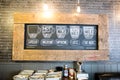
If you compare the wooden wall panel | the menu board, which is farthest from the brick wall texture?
the menu board

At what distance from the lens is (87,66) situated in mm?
3529

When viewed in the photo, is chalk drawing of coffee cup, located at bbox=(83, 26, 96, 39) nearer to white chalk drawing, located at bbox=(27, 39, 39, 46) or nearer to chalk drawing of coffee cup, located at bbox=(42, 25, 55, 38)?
chalk drawing of coffee cup, located at bbox=(42, 25, 55, 38)

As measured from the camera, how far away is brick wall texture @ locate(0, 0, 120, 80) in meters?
3.52

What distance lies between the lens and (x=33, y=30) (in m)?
3.49

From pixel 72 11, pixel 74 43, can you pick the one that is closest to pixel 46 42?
pixel 74 43

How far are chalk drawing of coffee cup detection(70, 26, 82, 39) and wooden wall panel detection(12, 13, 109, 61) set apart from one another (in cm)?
12

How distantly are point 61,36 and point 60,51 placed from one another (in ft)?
0.96

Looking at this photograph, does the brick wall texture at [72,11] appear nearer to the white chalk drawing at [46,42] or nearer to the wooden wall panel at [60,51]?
the wooden wall panel at [60,51]

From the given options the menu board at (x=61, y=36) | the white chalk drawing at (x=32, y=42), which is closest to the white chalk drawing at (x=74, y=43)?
the menu board at (x=61, y=36)

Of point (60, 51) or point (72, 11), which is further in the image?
point (72, 11)

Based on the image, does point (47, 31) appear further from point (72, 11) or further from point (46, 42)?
point (72, 11)

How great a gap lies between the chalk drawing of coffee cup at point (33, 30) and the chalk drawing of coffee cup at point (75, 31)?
0.64 m

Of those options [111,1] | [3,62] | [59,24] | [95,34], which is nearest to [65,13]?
[59,24]

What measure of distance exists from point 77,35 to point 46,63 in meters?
0.81
